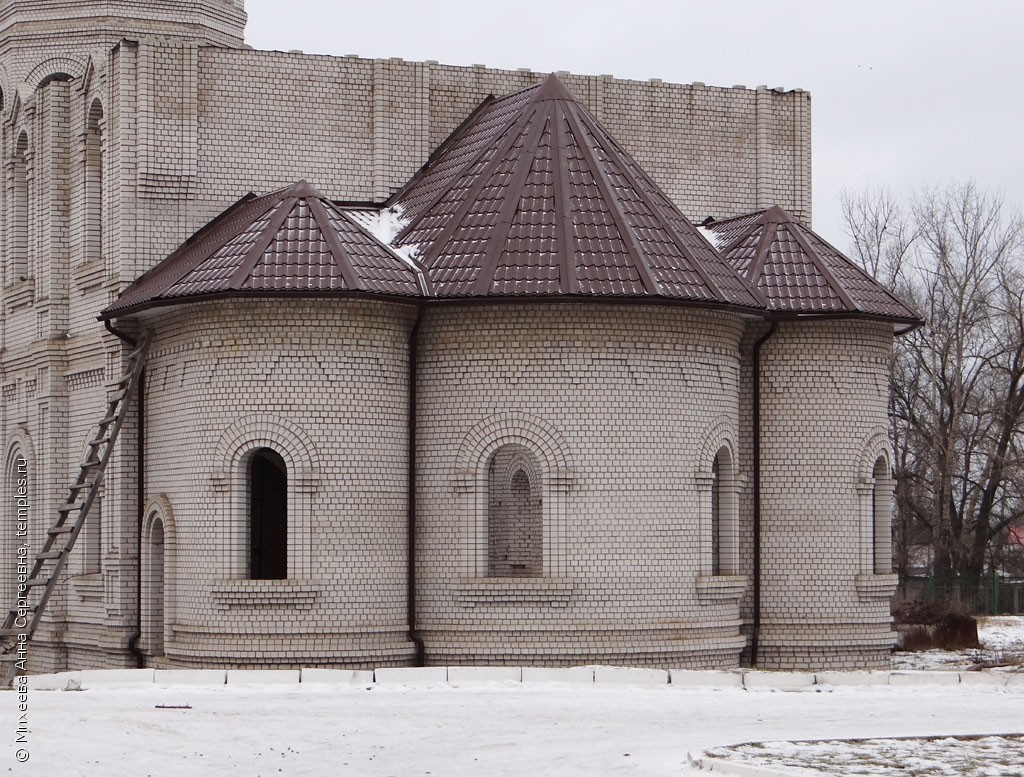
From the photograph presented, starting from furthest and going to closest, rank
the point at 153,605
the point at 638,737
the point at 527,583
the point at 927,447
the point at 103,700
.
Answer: the point at 927,447 → the point at 153,605 → the point at 527,583 → the point at 103,700 → the point at 638,737

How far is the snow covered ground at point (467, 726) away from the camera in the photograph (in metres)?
13.6

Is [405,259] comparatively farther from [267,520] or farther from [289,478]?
[267,520]

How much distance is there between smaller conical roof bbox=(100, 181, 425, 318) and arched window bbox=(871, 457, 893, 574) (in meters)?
6.65

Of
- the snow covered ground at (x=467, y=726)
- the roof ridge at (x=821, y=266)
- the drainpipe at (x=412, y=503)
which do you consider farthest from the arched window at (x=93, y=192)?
the roof ridge at (x=821, y=266)

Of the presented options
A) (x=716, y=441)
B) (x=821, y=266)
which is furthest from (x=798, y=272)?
(x=716, y=441)

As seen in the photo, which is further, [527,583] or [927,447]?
[927,447]

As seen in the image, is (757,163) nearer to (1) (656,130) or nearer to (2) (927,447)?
(1) (656,130)

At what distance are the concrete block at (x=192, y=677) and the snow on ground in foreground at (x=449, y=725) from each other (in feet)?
0.84

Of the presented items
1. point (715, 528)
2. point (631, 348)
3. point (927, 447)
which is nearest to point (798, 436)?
point (715, 528)

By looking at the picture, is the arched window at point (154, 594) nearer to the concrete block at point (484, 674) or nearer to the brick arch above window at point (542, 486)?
→ the brick arch above window at point (542, 486)

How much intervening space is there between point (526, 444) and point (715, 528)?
2955 millimetres

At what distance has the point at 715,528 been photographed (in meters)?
22.0

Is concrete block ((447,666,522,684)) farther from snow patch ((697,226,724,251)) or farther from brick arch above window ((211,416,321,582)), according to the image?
snow patch ((697,226,724,251))

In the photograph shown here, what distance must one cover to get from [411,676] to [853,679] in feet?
14.4
